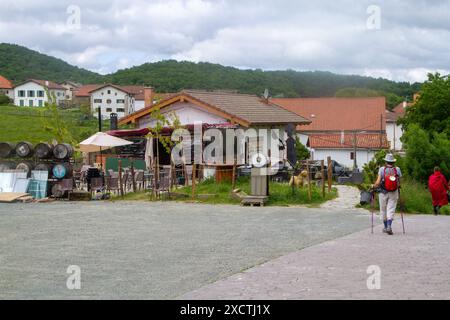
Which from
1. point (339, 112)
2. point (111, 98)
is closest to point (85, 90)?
point (111, 98)

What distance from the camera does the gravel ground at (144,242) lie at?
9.30 m

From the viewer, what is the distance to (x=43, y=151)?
23.4 meters

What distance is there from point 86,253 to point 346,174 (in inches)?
1090

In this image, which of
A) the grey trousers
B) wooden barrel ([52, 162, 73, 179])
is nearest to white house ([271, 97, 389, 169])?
wooden barrel ([52, 162, 73, 179])

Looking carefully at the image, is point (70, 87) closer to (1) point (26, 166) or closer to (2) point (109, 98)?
(2) point (109, 98)

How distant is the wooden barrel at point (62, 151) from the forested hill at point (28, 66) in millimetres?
92714

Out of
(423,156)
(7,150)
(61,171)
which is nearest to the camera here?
(61,171)

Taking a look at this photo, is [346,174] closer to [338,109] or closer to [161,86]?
[338,109]

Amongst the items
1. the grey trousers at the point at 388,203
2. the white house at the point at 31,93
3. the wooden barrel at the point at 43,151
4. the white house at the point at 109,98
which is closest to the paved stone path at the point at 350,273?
the grey trousers at the point at 388,203

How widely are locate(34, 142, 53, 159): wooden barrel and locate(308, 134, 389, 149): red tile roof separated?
42186mm

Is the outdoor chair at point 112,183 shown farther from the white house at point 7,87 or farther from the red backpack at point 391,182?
the white house at point 7,87

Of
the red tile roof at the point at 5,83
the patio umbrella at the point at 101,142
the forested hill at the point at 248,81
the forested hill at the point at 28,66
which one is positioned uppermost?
the forested hill at the point at 28,66

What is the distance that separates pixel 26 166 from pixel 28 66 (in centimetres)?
9941
